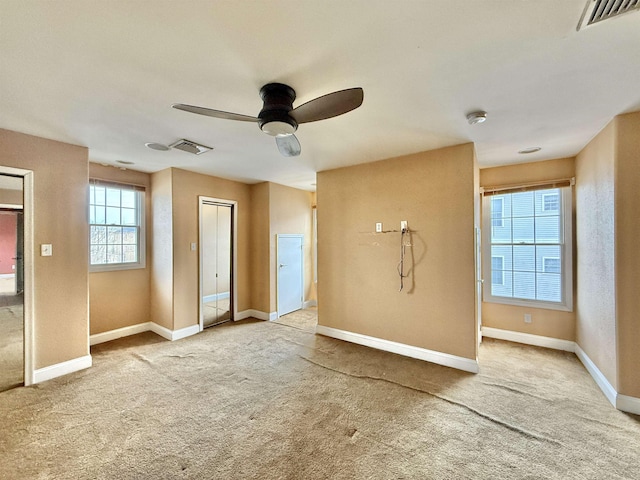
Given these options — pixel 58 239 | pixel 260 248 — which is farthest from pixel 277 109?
pixel 260 248

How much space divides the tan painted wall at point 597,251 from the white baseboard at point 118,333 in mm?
5738

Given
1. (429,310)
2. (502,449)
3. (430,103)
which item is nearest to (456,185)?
(430,103)

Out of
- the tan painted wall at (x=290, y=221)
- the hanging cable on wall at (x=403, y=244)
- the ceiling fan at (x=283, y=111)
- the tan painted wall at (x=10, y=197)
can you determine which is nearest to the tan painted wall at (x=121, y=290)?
the tan painted wall at (x=10, y=197)

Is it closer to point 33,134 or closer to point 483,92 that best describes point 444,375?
point 483,92

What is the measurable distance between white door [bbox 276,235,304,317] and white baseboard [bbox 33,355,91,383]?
2.77m

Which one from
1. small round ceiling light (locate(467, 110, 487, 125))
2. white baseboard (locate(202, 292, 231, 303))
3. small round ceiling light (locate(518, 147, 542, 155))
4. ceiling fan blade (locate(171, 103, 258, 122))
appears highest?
small round ceiling light (locate(518, 147, 542, 155))

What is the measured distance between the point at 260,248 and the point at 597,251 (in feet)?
15.0

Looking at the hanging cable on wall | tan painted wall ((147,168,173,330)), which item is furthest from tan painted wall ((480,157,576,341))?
tan painted wall ((147,168,173,330))

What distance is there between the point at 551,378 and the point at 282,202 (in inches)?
178

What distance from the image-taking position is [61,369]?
294 cm

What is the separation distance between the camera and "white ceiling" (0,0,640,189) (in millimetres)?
1295

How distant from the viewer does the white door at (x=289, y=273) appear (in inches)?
203

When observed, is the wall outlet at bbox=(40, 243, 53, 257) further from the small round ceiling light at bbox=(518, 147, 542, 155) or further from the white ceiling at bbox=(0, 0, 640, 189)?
the small round ceiling light at bbox=(518, 147, 542, 155)

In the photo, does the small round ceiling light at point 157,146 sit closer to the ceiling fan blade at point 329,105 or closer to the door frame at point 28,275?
the door frame at point 28,275
